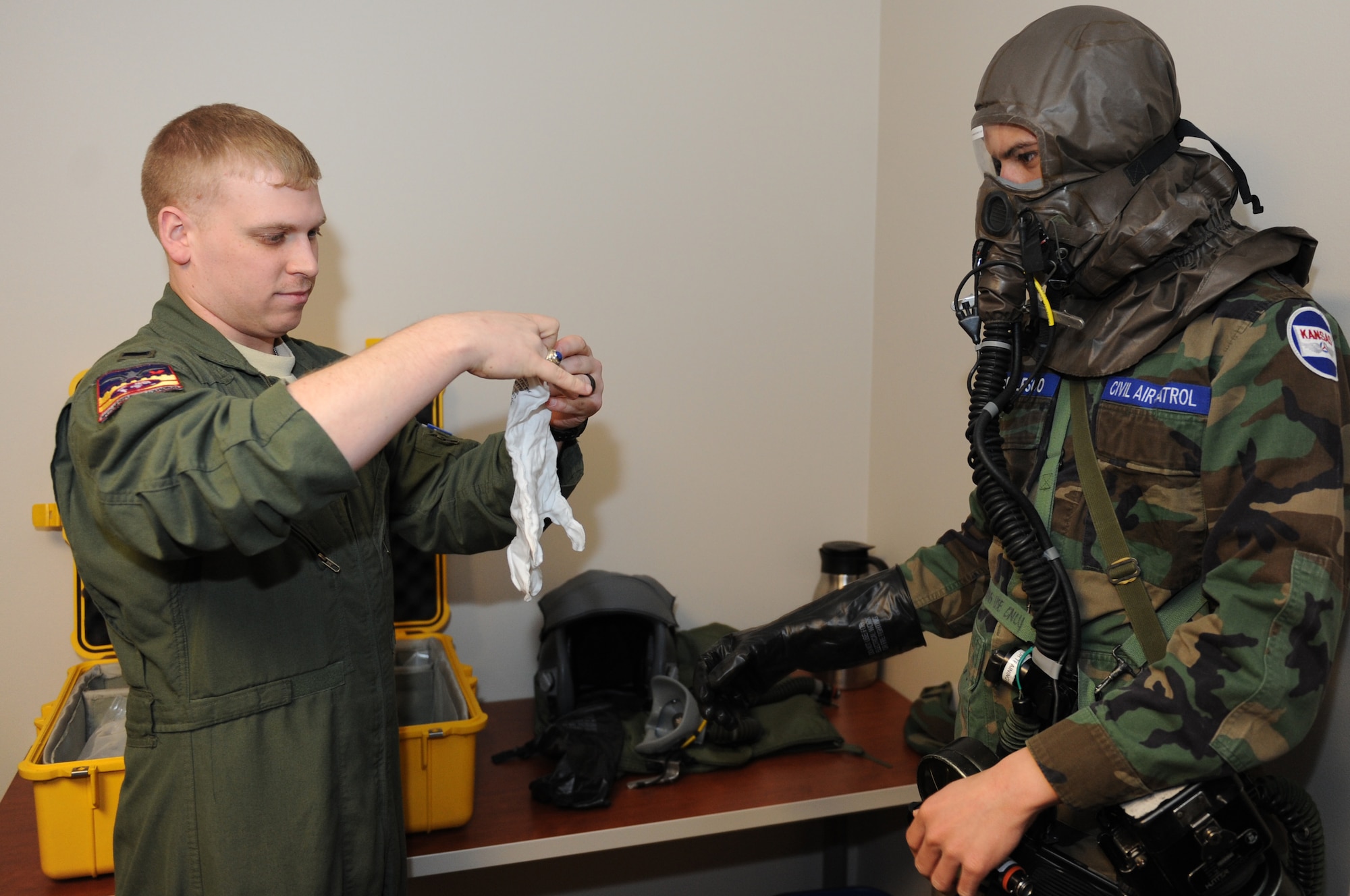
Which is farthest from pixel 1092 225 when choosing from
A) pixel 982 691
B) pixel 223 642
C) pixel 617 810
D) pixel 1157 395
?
pixel 617 810

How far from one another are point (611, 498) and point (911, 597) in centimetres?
103

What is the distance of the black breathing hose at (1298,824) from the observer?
1.13 m

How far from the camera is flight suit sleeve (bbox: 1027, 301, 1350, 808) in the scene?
95 cm

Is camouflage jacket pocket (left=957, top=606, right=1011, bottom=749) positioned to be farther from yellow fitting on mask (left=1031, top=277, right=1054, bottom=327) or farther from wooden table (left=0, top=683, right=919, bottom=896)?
wooden table (left=0, top=683, right=919, bottom=896)

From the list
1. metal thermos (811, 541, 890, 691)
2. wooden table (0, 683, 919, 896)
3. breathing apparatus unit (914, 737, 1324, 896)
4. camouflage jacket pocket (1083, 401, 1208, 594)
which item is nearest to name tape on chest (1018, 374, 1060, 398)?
camouflage jacket pocket (1083, 401, 1208, 594)

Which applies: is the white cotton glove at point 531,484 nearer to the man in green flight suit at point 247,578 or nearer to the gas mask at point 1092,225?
the man in green flight suit at point 247,578

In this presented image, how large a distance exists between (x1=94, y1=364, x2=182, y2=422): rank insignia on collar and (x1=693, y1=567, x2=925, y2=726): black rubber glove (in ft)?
3.00

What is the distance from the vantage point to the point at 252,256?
4.02 ft

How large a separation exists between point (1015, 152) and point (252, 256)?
100 centimetres

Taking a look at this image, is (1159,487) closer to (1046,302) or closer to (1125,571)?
(1125,571)

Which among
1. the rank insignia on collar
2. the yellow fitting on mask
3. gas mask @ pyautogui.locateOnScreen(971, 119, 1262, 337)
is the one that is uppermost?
gas mask @ pyautogui.locateOnScreen(971, 119, 1262, 337)

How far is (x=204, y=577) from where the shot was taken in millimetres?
1187

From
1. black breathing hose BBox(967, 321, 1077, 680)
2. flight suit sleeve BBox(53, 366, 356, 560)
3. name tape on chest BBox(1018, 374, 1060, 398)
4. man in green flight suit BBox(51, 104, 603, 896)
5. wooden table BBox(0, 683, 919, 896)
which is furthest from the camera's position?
wooden table BBox(0, 683, 919, 896)

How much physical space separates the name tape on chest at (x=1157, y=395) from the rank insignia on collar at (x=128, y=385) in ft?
3.66
